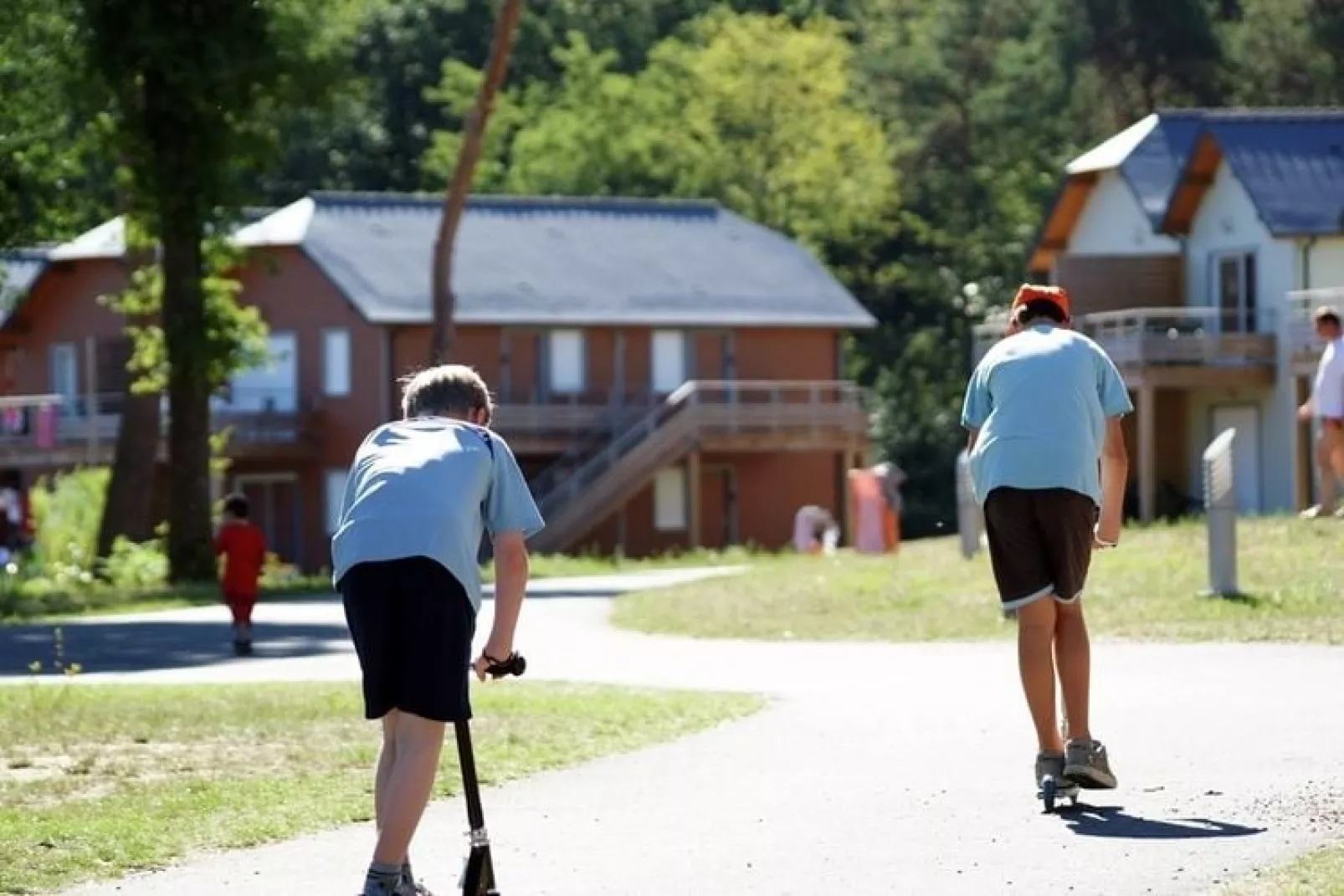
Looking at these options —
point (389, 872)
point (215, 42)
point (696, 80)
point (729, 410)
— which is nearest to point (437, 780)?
point (389, 872)

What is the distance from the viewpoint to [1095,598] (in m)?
25.1

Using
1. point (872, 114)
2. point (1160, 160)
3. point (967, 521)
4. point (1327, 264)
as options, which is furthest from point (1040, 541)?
point (872, 114)

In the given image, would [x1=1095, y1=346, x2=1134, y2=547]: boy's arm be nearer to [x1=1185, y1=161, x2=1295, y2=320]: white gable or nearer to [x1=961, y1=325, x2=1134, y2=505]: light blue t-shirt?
[x1=961, y1=325, x2=1134, y2=505]: light blue t-shirt

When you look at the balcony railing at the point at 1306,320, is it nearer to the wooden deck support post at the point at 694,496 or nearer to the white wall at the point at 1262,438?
the white wall at the point at 1262,438

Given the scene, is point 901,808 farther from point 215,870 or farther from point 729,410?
point 729,410

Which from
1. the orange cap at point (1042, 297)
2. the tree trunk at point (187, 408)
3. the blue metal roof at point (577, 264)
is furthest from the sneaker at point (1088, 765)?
the blue metal roof at point (577, 264)

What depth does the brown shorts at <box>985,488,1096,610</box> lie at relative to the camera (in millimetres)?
12305

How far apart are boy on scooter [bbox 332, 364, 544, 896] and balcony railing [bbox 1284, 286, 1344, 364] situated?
44.9m

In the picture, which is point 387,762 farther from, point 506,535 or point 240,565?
point 240,565

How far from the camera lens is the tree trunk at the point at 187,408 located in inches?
1538

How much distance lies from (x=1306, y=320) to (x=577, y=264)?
72.9 ft

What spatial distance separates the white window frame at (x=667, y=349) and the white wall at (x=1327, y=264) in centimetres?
1957

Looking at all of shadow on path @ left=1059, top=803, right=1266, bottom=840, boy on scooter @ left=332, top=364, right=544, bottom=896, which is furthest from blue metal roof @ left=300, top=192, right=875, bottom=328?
boy on scooter @ left=332, top=364, right=544, bottom=896

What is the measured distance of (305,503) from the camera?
72.8m
